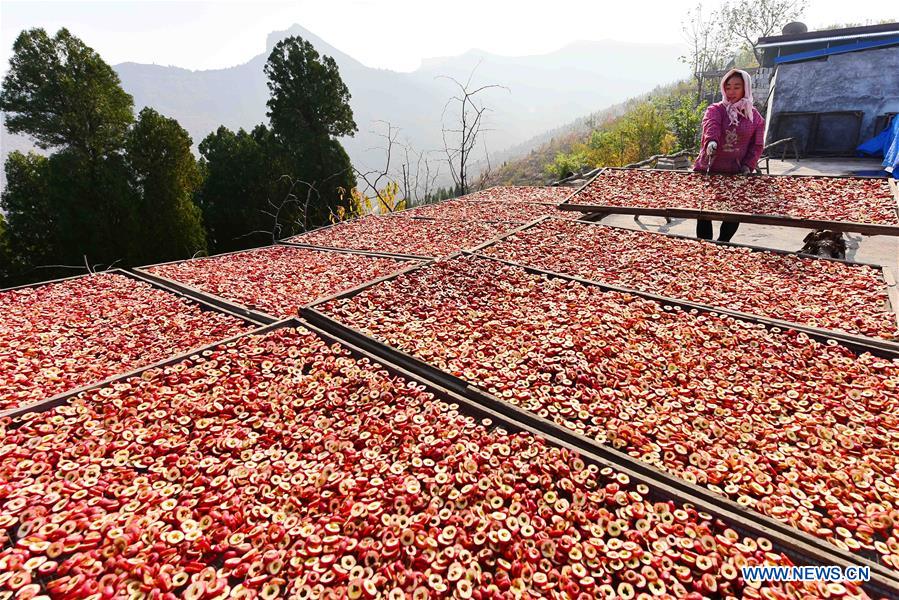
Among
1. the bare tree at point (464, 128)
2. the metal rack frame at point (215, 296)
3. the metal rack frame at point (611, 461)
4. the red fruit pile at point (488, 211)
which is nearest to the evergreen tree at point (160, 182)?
the red fruit pile at point (488, 211)

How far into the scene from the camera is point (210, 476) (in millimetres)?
2062

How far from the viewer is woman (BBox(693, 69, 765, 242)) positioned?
20.1ft

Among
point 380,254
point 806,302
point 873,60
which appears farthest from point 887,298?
point 873,60

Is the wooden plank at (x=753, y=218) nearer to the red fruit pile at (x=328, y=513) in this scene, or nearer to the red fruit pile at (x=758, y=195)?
the red fruit pile at (x=758, y=195)

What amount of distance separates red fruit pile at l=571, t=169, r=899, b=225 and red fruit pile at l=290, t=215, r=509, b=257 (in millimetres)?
1923

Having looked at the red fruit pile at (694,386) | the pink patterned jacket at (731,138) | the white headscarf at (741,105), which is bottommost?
the red fruit pile at (694,386)

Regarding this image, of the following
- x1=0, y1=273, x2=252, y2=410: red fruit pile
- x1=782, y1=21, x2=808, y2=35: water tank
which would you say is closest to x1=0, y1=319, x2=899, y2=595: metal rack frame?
x1=0, y1=273, x2=252, y2=410: red fruit pile

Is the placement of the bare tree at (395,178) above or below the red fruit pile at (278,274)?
above

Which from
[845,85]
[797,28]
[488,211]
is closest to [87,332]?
[488,211]

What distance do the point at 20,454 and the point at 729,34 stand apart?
4707 centimetres

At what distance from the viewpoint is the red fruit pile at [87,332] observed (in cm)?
325

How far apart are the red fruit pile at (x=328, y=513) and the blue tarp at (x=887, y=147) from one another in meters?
13.8

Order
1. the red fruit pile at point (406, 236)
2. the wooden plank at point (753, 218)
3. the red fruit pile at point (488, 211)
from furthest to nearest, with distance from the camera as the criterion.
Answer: the red fruit pile at point (488, 211)
the red fruit pile at point (406, 236)
the wooden plank at point (753, 218)

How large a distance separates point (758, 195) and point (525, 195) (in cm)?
569
